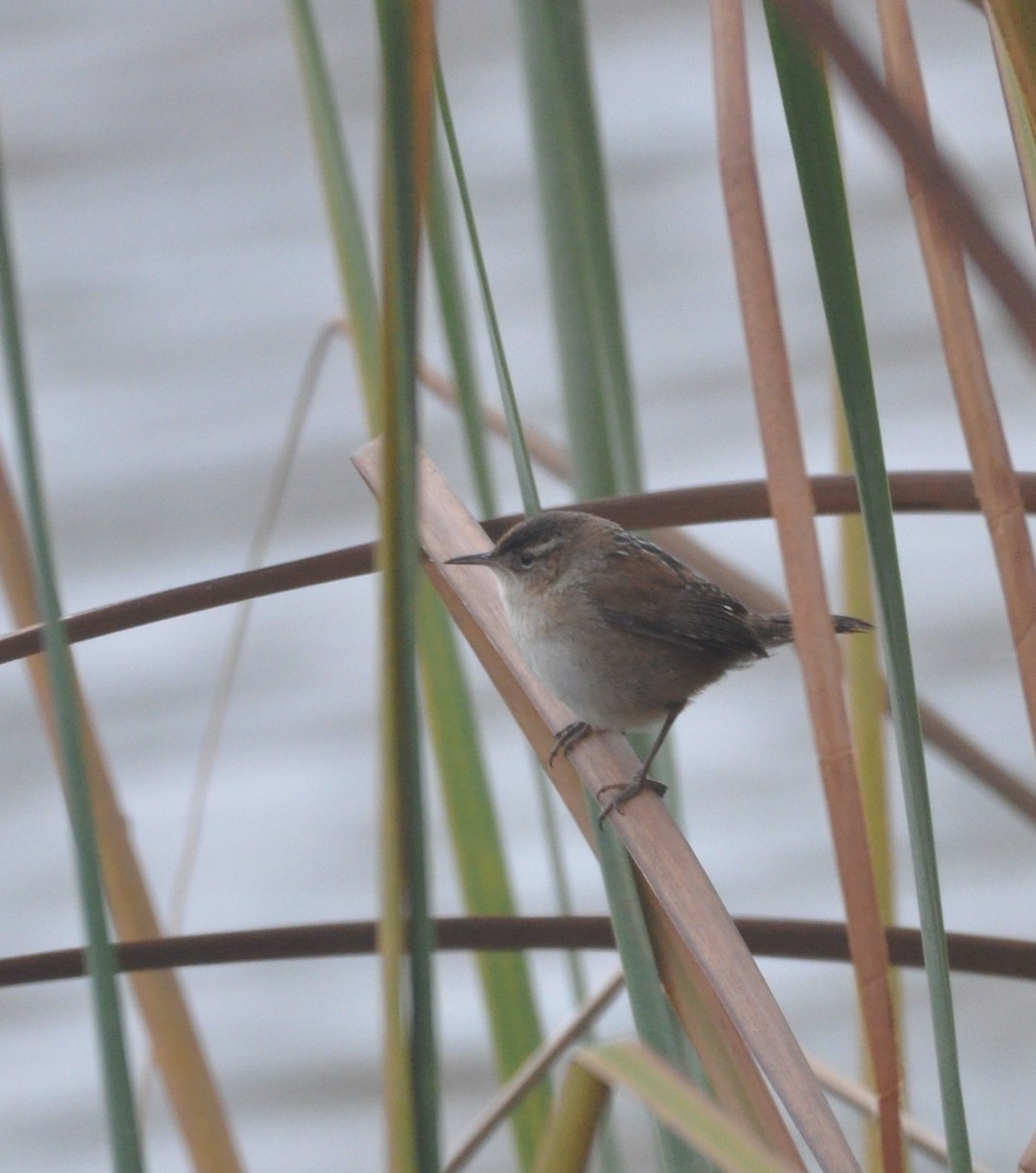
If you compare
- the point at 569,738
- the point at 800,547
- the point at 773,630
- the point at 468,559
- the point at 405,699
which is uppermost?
the point at 773,630

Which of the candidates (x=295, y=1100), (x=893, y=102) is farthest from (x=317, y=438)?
(x=893, y=102)

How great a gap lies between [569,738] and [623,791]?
219mm

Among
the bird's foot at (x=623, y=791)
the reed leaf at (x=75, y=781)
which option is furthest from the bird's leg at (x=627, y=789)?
the reed leaf at (x=75, y=781)

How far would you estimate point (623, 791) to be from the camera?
67.8 inches

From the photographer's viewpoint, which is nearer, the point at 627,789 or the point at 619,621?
the point at 627,789

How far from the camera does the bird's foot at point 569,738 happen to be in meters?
1.77

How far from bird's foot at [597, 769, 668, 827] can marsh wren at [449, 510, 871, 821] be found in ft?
1.61

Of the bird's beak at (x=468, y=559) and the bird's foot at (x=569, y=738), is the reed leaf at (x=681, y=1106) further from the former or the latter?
the bird's beak at (x=468, y=559)

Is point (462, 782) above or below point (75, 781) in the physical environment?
above

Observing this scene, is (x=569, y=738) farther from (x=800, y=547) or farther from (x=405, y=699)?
(x=405, y=699)

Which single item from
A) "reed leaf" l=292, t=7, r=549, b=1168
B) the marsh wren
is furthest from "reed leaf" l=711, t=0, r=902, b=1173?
the marsh wren

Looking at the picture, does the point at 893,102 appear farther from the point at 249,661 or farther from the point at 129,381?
the point at 129,381

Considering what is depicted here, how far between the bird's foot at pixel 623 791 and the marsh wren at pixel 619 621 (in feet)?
1.61

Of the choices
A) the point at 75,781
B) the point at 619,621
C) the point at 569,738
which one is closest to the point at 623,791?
the point at 569,738
